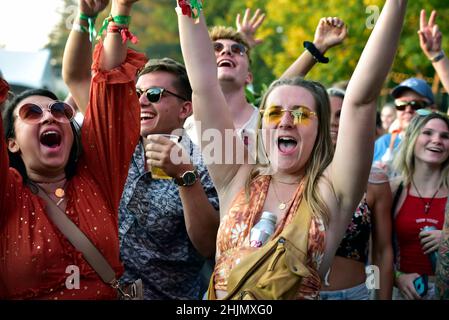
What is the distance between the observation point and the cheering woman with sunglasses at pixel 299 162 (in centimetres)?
298

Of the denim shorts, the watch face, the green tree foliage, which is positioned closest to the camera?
the watch face

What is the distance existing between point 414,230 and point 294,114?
1.71 m

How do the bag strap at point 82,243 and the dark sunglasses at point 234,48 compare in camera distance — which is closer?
the bag strap at point 82,243

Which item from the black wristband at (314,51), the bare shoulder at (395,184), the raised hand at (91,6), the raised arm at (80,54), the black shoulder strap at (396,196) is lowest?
the black shoulder strap at (396,196)

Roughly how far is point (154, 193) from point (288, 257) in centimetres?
125

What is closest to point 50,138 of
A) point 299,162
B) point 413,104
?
point 299,162

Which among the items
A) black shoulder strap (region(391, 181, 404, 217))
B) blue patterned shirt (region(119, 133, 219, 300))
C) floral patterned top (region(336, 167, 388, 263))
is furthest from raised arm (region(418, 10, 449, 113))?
blue patterned shirt (region(119, 133, 219, 300))

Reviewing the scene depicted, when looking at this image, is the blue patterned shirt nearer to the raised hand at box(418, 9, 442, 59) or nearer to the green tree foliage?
the raised hand at box(418, 9, 442, 59)

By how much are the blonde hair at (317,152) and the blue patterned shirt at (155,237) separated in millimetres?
733

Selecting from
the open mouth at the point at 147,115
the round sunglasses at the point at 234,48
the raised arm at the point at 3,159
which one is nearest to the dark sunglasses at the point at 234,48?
the round sunglasses at the point at 234,48

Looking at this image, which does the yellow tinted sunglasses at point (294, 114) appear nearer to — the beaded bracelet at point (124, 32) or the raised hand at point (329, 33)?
the beaded bracelet at point (124, 32)

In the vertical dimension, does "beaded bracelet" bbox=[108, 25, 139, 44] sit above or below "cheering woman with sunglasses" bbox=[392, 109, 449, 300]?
above

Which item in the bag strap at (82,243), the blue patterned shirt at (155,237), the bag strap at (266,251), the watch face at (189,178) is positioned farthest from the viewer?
the blue patterned shirt at (155,237)

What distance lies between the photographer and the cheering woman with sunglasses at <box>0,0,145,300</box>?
10.1ft
